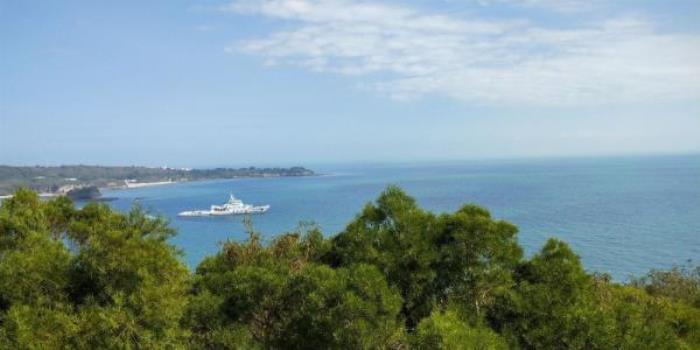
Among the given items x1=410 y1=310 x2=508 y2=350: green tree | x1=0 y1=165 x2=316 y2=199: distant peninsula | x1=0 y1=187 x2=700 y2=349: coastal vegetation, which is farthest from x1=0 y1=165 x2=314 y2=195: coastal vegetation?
x1=410 y1=310 x2=508 y2=350: green tree

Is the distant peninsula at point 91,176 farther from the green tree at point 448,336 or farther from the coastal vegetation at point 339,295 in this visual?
the green tree at point 448,336

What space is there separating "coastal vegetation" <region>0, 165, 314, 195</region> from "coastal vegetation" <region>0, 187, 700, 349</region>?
8496cm

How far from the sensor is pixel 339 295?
816 cm

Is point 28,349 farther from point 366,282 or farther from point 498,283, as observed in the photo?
point 498,283

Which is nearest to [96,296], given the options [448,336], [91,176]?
[448,336]

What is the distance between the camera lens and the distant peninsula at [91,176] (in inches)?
3814

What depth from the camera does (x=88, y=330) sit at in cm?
764

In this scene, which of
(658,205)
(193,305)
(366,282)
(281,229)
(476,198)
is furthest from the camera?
(476,198)

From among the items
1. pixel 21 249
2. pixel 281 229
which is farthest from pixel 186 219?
pixel 21 249

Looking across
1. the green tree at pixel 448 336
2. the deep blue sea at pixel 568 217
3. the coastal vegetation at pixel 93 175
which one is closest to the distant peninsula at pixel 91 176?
the coastal vegetation at pixel 93 175

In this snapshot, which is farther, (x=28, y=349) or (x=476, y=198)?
(x=476, y=198)

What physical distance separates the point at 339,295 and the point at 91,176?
472ft

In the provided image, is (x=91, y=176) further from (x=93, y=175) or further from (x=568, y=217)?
(x=568, y=217)

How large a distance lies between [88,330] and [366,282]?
3.88 metres
